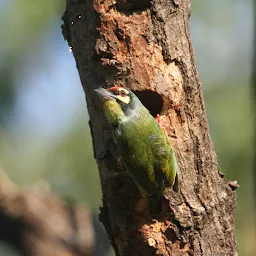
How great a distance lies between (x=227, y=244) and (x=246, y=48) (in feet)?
28.3

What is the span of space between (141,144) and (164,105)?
1.00 ft

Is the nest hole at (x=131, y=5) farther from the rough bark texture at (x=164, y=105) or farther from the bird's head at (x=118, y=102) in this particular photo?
the bird's head at (x=118, y=102)

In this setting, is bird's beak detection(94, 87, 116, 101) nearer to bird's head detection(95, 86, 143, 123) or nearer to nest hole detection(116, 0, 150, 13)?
bird's head detection(95, 86, 143, 123)

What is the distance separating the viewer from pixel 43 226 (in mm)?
6113

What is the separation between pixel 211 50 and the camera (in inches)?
494

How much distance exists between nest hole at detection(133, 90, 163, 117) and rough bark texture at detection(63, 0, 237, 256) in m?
0.02

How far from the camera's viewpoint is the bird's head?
13.6 feet

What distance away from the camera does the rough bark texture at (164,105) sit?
414 centimetres

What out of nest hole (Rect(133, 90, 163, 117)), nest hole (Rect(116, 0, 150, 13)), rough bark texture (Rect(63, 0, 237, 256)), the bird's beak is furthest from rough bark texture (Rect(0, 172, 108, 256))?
nest hole (Rect(116, 0, 150, 13))

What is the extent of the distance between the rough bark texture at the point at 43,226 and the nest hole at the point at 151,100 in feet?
6.87

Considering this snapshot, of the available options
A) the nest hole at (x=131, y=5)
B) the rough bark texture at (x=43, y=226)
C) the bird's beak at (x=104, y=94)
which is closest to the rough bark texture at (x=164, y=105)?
the nest hole at (x=131, y=5)

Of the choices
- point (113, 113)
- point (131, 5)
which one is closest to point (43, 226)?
point (113, 113)

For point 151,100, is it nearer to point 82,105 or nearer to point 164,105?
point 164,105

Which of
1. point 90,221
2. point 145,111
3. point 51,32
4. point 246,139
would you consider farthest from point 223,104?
point 145,111
